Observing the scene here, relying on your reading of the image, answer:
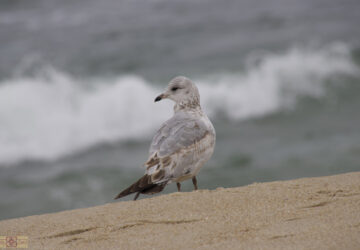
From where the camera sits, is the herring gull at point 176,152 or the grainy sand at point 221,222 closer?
the grainy sand at point 221,222

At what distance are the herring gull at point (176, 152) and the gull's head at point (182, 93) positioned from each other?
199mm

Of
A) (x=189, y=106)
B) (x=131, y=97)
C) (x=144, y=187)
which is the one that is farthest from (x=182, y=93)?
(x=131, y=97)

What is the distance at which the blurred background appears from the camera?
1019 centimetres

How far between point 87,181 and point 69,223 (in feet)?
20.4

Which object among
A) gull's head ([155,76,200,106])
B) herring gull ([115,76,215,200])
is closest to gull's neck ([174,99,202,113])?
gull's head ([155,76,200,106])

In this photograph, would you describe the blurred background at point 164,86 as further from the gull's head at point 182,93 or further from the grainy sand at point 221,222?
the grainy sand at point 221,222

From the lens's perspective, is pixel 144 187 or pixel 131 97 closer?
pixel 144 187

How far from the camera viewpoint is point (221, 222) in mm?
3482

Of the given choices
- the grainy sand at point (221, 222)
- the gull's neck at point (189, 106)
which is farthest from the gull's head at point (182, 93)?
the grainy sand at point (221, 222)

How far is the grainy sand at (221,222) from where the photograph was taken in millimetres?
3113

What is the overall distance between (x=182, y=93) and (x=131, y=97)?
7769mm

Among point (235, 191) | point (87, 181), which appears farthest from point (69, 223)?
point (87, 181)

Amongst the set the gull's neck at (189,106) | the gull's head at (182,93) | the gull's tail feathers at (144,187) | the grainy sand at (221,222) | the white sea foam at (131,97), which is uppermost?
the white sea foam at (131,97)

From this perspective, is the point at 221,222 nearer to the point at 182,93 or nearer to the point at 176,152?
the point at 176,152
